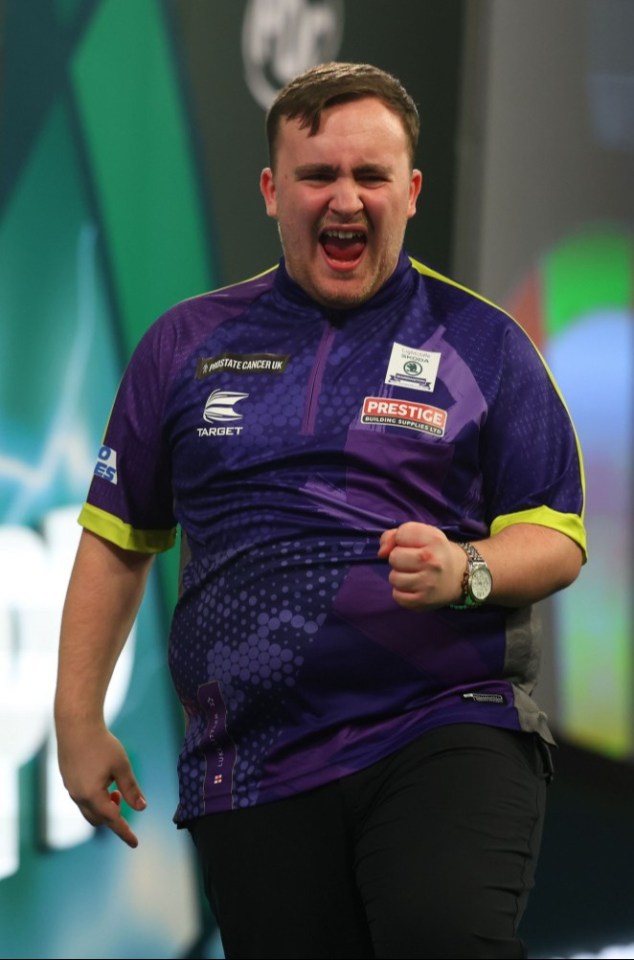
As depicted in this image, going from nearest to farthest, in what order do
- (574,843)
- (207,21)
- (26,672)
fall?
(26,672) < (207,21) < (574,843)

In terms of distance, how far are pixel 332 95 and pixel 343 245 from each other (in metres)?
0.19

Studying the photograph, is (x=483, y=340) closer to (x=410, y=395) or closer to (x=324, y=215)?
(x=410, y=395)

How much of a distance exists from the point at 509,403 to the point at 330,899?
2.02 feet

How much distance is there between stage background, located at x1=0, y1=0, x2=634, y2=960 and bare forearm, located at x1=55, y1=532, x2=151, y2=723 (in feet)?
2.44

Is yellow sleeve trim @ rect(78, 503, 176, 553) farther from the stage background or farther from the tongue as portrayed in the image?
the stage background

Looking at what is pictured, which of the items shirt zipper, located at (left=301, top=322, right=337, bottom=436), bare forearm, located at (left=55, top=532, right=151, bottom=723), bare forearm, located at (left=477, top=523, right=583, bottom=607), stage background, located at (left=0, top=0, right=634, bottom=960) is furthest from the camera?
stage background, located at (left=0, top=0, right=634, bottom=960)

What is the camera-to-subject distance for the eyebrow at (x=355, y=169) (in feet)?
6.09

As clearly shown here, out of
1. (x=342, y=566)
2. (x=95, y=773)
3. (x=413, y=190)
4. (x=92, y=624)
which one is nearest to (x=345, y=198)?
(x=413, y=190)

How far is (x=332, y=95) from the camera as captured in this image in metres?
1.86

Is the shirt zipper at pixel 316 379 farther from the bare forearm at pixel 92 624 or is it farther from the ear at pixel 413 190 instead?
the bare forearm at pixel 92 624

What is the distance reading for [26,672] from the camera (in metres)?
2.68

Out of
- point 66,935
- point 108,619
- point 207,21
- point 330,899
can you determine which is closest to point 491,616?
point 330,899

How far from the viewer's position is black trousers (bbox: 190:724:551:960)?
5.04 ft

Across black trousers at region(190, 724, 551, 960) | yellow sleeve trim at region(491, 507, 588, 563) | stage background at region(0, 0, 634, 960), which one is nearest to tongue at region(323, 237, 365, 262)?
yellow sleeve trim at region(491, 507, 588, 563)
